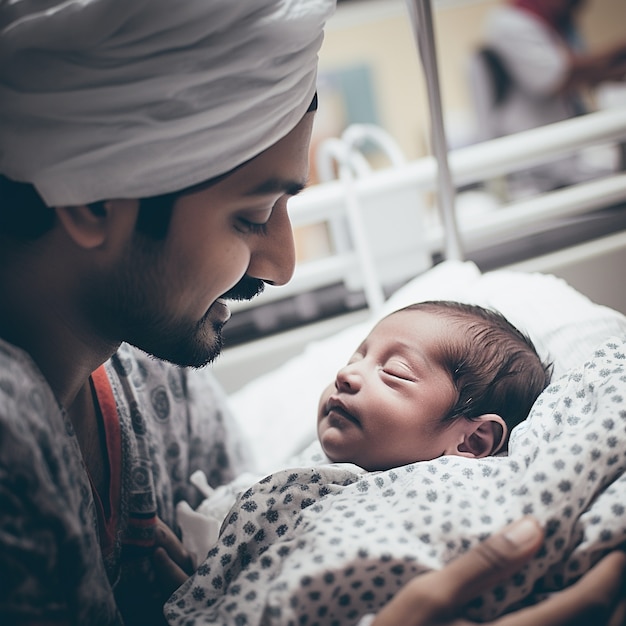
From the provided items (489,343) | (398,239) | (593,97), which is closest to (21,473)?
(489,343)

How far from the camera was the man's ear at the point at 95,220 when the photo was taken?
33.6 inches

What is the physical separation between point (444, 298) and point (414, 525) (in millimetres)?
582

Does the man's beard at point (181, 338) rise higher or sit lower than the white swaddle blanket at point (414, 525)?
higher

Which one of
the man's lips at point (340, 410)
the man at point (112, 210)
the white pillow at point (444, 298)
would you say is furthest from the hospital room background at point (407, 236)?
the man at point (112, 210)

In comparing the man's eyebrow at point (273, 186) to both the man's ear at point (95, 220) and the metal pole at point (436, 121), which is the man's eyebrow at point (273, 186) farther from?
the metal pole at point (436, 121)

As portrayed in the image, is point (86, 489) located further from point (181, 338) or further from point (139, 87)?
point (139, 87)

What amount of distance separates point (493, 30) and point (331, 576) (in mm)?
3153

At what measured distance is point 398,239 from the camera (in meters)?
1.69

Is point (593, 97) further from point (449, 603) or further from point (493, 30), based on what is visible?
point (449, 603)

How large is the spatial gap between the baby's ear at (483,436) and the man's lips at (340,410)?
16 cm

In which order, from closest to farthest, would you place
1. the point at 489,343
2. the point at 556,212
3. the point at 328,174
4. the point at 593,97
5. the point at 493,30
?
the point at 489,343 → the point at 556,212 → the point at 328,174 → the point at 493,30 → the point at 593,97

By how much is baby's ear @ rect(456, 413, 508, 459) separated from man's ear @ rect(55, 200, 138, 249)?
0.56 metres

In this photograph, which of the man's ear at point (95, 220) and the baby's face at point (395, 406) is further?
the baby's face at point (395, 406)

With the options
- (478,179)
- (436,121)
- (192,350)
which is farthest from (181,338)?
(478,179)
